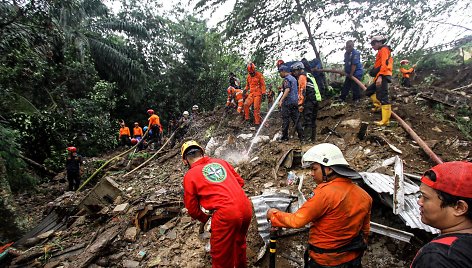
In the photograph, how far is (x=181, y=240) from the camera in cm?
357

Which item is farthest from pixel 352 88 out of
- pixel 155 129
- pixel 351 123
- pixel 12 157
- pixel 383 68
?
pixel 12 157

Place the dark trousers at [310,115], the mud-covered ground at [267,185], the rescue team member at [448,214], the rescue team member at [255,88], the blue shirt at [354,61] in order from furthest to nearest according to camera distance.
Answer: the rescue team member at [255,88]
the blue shirt at [354,61]
the dark trousers at [310,115]
the mud-covered ground at [267,185]
the rescue team member at [448,214]

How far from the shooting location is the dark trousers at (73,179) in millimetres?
8062

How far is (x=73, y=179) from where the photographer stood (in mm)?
8219

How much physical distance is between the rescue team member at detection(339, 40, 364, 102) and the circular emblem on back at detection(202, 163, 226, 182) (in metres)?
5.34

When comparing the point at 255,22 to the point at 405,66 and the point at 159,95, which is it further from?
the point at 159,95

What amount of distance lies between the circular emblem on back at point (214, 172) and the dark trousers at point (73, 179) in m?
7.36

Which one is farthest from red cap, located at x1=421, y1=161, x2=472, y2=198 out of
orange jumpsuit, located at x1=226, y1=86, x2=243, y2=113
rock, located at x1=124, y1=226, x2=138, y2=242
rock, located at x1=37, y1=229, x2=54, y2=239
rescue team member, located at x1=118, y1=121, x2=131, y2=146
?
rescue team member, located at x1=118, y1=121, x2=131, y2=146

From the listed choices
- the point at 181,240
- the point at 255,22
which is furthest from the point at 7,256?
the point at 255,22

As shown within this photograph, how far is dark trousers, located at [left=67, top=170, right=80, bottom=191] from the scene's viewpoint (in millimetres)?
8062

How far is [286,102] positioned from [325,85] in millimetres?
2928

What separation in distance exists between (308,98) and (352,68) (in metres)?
1.92

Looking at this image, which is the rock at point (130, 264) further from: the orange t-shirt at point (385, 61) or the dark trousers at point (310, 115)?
the orange t-shirt at point (385, 61)

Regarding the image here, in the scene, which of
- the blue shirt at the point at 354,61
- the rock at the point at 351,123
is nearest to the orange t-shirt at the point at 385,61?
the rock at the point at 351,123
